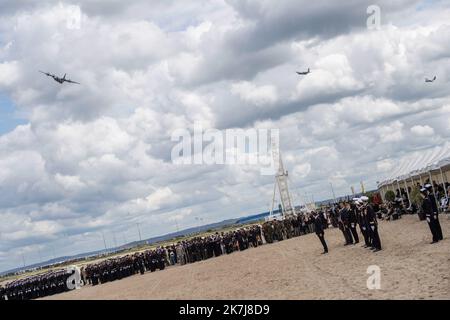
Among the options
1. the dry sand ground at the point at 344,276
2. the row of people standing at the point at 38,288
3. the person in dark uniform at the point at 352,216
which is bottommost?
the dry sand ground at the point at 344,276

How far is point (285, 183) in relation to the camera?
263 ft

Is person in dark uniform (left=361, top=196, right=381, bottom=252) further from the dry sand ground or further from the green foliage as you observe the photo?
the green foliage

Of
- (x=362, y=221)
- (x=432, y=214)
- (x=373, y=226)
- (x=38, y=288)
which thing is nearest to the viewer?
(x=432, y=214)

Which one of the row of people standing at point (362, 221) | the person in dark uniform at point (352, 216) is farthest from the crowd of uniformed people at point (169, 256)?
the person in dark uniform at point (352, 216)

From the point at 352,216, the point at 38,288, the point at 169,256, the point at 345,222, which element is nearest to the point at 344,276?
the point at 352,216

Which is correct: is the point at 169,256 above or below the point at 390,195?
below

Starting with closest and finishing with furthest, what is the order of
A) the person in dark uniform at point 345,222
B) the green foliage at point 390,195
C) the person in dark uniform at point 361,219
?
the person in dark uniform at point 361,219
the person in dark uniform at point 345,222
the green foliage at point 390,195

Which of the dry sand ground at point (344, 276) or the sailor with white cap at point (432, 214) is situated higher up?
the sailor with white cap at point (432, 214)

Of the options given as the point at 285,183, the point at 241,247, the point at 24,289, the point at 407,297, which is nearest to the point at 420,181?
the point at 241,247

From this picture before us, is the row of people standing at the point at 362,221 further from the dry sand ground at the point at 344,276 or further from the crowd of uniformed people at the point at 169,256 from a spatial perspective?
the crowd of uniformed people at the point at 169,256

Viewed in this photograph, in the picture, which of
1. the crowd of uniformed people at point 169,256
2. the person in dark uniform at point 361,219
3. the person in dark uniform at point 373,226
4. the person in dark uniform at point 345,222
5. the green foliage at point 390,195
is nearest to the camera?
the person in dark uniform at point 373,226

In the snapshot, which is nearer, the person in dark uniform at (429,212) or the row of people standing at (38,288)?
the person in dark uniform at (429,212)

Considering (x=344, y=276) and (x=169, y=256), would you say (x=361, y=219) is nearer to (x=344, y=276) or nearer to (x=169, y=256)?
(x=344, y=276)

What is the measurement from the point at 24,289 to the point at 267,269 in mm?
25056
